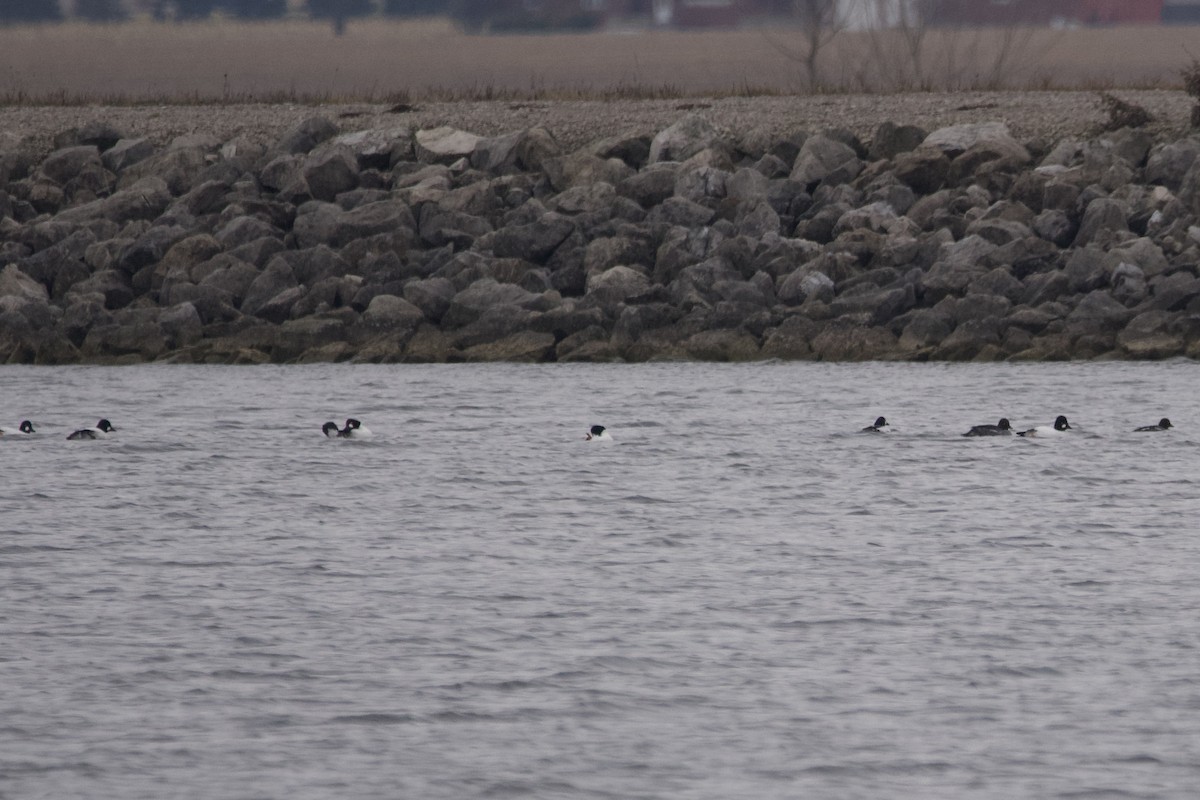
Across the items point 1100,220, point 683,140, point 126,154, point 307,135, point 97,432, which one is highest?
point 683,140

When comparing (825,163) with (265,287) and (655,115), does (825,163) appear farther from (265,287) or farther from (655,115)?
(265,287)

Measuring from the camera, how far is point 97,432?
21.2m

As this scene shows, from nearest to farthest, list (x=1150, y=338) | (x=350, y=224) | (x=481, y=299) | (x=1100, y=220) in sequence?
1. (x=1150, y=338)
2. (x=481, y=299)
3. (x=1100, y=220)
4. (x=350, y=224)

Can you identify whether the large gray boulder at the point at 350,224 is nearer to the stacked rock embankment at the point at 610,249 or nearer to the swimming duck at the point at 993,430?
the stacked rock embankment at the point at 610,249

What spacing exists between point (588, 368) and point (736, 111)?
10.0 meters

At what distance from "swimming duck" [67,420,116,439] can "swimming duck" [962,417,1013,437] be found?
9.05 metres

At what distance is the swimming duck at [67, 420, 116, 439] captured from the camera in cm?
2097

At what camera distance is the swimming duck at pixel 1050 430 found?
67.2 feet

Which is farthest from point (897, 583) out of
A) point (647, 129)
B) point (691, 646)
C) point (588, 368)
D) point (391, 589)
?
point (647, 129)

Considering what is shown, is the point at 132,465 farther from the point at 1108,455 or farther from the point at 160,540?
the point at 1108,455

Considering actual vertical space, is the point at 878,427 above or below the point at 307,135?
below

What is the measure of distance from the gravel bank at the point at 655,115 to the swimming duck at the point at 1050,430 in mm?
13087

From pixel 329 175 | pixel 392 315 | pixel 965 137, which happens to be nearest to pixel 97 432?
pixel 392 315

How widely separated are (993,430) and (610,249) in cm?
995
